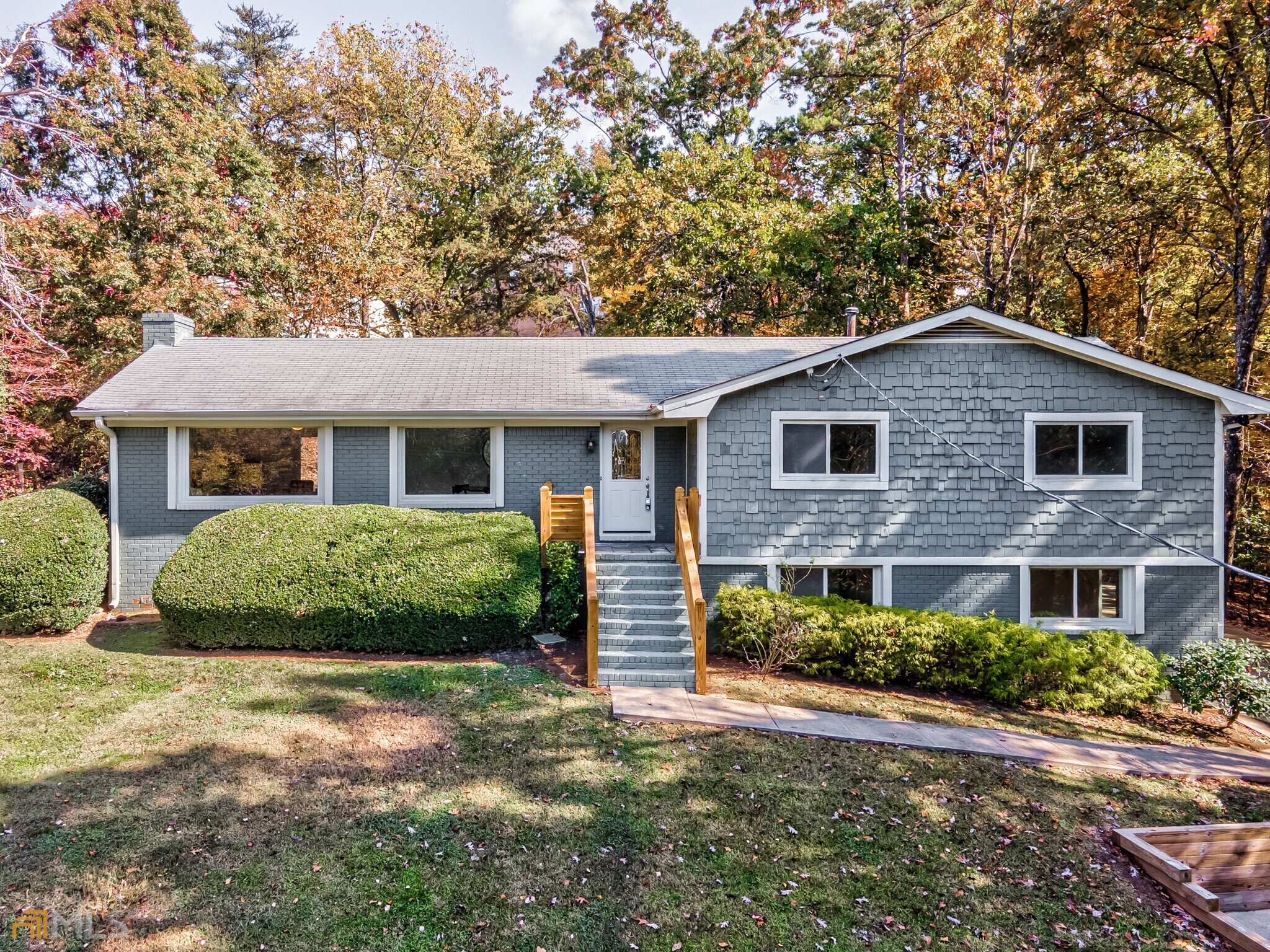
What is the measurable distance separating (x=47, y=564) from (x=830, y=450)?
11.3 m

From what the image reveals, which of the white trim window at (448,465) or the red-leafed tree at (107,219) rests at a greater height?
the red-leafed tree at (107,219)

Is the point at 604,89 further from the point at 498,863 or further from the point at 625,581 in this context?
the point at 498,863

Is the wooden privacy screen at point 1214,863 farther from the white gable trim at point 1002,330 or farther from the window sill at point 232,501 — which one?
the window sill at point 232,501

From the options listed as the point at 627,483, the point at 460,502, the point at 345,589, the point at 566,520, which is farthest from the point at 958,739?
the point at 460,502

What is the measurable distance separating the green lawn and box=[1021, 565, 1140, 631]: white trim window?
3.54 meters

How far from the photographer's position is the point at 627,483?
11.3m

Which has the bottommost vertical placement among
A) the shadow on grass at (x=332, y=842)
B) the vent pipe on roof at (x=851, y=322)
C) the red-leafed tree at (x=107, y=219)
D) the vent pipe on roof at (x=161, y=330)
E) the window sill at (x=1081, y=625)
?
the shadow on grass at (x=332, y=842)

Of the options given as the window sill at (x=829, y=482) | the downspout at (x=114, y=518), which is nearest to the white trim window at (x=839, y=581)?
the window sill at (x=829, y=482)

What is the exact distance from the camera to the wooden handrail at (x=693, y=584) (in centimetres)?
795

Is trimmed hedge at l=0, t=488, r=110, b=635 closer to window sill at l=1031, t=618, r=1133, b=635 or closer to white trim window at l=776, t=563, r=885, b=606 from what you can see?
white trim window at l=776, t=563, r=885, b=606

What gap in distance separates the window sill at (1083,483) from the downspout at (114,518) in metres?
14.4

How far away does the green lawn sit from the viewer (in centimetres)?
408

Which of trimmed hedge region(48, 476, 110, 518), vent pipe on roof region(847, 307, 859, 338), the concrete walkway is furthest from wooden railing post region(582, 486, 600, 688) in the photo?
trimmed hedge region(48, 476, 110, 518)

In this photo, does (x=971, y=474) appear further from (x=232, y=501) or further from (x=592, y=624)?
(x=232, y=501)
